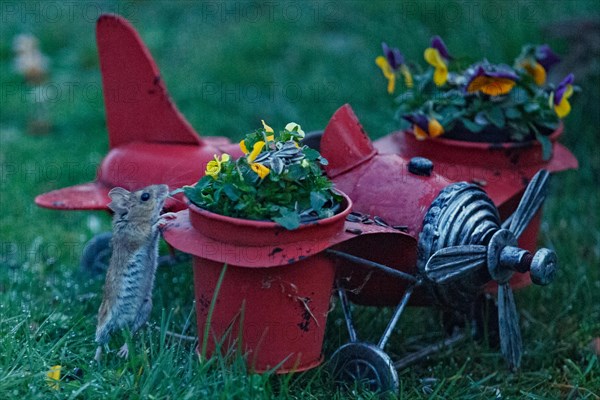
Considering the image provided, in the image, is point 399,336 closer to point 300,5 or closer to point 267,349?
point 267,349

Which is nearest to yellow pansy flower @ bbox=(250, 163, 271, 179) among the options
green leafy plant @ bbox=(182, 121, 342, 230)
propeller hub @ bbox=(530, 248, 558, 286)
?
green leafy plant @ bbox=(182, 121, 342, 230)

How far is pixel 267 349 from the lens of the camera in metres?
2.25

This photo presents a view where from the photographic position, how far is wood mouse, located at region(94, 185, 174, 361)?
2412 millimetres

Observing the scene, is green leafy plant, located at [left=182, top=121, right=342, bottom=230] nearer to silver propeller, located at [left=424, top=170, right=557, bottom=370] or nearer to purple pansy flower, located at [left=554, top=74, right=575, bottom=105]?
silver propeller, located at [left=424, top=170, right=557, bottom=370]

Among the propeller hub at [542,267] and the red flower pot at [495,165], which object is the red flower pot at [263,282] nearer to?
the propeller hub at [542,267]

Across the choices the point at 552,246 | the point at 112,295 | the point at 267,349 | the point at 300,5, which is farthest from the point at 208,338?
the point at 300,5

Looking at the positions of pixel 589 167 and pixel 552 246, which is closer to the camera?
pixel 552 246

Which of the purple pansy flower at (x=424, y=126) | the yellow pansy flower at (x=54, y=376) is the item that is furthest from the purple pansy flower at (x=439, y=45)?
the yellow pansy flower at (x=54, y=376)

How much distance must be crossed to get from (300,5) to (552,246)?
3.30 meters

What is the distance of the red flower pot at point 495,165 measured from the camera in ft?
9.54

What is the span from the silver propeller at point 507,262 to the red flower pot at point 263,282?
1.08 feet

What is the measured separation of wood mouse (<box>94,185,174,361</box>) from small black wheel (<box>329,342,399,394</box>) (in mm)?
620

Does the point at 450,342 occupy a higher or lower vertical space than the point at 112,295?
lower

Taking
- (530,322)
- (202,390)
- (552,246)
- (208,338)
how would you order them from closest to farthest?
1. (202,390)
2. (208,338)
3. (530,322)
4. (552,246)
